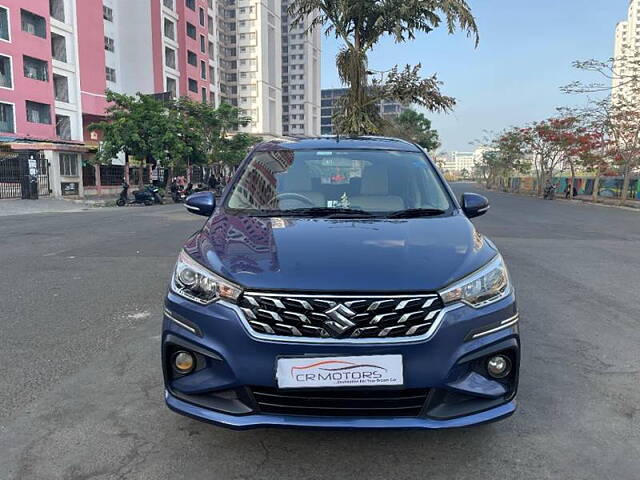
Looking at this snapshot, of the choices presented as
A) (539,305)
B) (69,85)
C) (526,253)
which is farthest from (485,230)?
(69,85)

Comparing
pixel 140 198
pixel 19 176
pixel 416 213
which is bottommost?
pixel 140 198

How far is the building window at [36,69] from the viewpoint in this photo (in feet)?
101

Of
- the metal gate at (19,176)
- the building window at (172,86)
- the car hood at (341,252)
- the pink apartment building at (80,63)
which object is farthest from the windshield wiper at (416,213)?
the building window at (172,86)

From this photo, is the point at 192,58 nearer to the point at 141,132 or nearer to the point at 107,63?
the point at 107,63

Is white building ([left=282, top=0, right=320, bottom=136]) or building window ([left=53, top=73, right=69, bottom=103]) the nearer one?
building window ([left=53, top=73, right=69, bottom=103])

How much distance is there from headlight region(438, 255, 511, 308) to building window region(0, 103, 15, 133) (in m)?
32.6

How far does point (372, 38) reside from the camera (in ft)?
47.0

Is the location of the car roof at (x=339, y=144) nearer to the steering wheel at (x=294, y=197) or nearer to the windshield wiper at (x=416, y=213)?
the steering wheel at (x=294, y=197)

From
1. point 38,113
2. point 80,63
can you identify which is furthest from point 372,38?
point 80,63

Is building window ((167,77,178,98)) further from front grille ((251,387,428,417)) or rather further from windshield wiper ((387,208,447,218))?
front grille ((251,387,428,417))

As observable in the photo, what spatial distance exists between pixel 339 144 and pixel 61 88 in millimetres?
36506

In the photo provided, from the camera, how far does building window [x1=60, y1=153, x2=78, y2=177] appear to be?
2862cm

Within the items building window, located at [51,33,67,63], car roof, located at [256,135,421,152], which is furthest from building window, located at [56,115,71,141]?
car roof, located at [256,135,421,152]

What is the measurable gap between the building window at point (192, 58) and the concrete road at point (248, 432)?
51.2 meters
